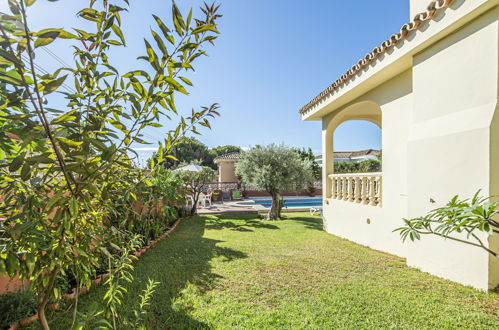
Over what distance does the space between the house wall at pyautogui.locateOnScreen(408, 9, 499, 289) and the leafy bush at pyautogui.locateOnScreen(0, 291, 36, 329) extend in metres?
7.19

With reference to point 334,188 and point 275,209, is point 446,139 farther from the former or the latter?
point 275,209

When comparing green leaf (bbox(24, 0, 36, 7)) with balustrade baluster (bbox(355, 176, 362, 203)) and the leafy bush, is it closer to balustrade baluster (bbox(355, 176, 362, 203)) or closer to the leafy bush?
the leafy bush

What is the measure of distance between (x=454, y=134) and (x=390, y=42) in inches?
110

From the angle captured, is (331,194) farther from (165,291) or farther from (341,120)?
(165,291)

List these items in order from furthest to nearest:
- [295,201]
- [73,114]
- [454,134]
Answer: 1. [295,201]
2. [454,134]
3. [73,114]

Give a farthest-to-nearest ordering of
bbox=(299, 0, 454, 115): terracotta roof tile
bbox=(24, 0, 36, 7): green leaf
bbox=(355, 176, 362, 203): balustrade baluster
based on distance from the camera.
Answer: bbox=(355, 176, 362, 203): balustrade baluster, bbox=(299, 0, 454, 115): terracotta roof tile, bbox=(24, 0, 36, 7): green leaf

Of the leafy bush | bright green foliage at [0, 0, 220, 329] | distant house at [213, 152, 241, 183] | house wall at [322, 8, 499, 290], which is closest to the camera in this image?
bright green foliage at [0, 0, 220, 329]

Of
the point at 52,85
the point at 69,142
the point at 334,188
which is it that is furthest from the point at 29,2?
the point at 334,188

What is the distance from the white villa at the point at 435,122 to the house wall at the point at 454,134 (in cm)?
2

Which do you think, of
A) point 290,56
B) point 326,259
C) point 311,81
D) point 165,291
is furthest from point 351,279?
point 311,81

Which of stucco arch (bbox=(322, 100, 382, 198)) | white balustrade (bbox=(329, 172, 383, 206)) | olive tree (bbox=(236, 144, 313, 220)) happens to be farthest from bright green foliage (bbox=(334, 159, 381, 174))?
white balustrade (bbox=(329, 172, 383, 206))

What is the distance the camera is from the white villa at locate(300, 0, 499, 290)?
424 cm

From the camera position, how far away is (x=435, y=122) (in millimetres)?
5238

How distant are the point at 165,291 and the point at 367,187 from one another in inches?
271
